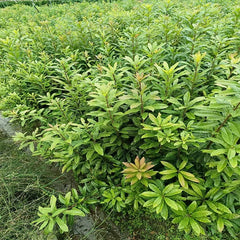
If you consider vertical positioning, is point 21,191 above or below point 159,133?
below

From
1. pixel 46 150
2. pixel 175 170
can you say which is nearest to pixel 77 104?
pixel 46 150

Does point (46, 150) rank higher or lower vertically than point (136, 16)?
lower

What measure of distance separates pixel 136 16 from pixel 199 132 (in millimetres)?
3539

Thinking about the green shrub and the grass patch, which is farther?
the grass patch

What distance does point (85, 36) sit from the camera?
3775mm

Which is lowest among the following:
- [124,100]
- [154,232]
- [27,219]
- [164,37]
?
[154,232]

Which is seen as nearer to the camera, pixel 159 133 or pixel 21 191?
pixel 159 133

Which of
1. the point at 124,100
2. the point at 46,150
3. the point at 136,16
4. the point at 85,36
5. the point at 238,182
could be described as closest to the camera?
the point at 238,182

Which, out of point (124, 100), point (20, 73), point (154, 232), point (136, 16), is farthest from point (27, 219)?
point (136, 16)

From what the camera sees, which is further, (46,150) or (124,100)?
(46,150)

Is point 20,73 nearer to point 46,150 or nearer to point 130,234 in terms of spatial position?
point 46,150

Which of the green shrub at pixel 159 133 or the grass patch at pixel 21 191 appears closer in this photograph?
the green shrub at pixel 159 133

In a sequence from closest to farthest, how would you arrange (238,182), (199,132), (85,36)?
(238,182), (199,132), (85,36)

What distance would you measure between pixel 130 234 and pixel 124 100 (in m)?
1.63
